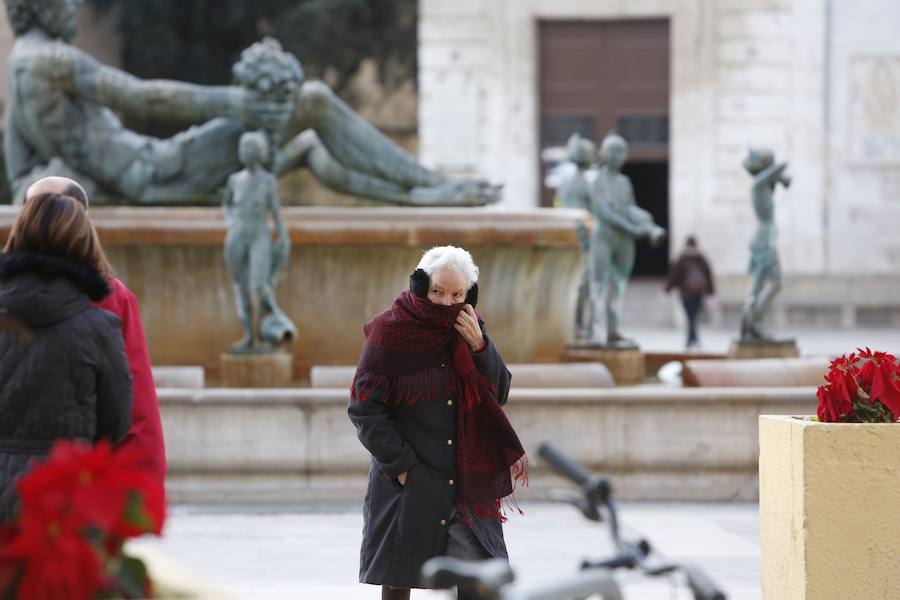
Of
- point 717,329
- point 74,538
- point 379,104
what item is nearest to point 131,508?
point 74,538

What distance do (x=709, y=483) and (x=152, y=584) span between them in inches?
327

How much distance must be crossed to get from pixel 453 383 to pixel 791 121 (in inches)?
1113

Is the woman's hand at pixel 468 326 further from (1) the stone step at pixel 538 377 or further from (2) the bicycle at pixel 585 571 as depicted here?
(1) the stone step at pixel 538 377

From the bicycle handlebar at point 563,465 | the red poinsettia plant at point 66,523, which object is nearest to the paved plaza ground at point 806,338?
the bicycle handlebar at point 563,465

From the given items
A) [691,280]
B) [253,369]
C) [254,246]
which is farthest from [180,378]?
[691,280]

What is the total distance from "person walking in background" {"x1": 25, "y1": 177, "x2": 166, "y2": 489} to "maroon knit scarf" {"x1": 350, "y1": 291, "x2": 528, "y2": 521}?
0.84 m

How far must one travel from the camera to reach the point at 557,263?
44.2ft

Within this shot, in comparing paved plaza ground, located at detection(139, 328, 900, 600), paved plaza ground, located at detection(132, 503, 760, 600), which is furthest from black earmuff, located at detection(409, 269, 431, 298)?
paved plaza ground, located at detection(132, 503, 760, 600)

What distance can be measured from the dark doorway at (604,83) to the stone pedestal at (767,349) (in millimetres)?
20612

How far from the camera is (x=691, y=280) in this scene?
2534 centimetres

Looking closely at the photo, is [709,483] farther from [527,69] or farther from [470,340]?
[527,69]

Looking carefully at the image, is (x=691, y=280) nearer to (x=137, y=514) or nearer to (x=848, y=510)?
(x=848, y=510)

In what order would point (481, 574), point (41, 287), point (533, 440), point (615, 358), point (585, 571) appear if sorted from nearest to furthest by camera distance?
point (481, 574), point (585, 571), point (41, 287), point (533, 440), point (615, 358)

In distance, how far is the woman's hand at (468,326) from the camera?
→ 5.68m
